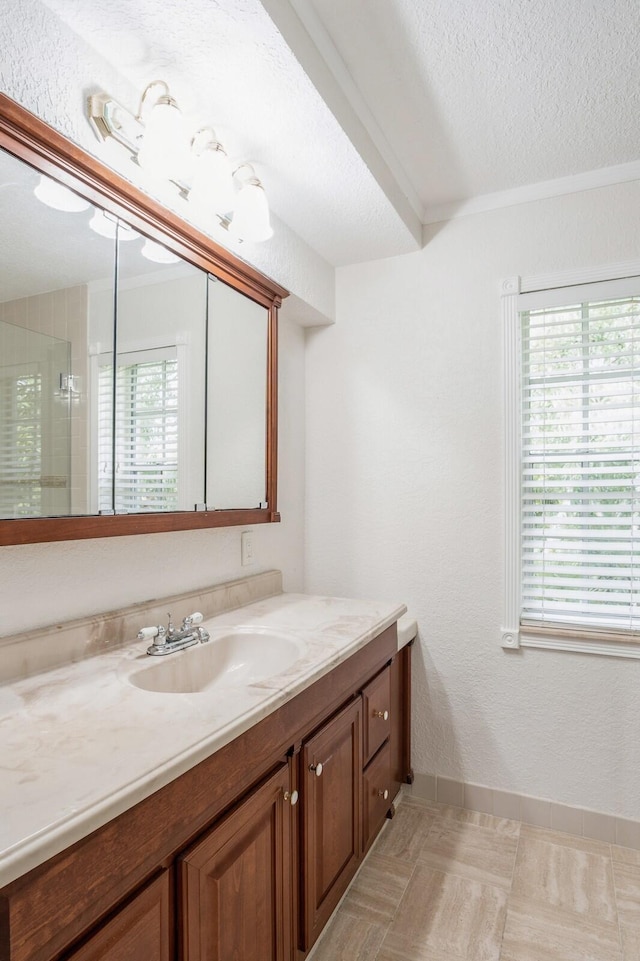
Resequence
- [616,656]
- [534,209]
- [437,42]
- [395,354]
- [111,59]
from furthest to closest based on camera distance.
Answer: [395,354] < [534,209] < [616,656] < [437,42] < [111,59]

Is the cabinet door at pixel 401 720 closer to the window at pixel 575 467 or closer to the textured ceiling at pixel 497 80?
the window at pixel 575 467

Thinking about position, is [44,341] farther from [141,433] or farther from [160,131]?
[160,131]

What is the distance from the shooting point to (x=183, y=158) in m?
1.41

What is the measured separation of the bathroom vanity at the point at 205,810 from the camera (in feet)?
2.46

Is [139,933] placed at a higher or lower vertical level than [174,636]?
lower

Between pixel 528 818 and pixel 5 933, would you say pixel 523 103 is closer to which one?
pixel 5 933

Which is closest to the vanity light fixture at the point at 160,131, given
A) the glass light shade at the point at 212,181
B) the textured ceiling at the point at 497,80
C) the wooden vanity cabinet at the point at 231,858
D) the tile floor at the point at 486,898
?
the glass light shade at the point at 212,181

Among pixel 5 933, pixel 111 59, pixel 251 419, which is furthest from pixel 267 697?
pixel 111 59

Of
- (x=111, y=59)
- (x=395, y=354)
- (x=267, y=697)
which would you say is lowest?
(x=267, y=697)

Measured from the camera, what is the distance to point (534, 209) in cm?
219

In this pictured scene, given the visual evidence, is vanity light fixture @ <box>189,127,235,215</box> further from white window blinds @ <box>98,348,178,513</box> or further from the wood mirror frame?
white window blinds @ <box>98,348,178,513</box>

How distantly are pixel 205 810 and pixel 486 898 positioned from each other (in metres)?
1.27

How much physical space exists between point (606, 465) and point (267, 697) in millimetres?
1575

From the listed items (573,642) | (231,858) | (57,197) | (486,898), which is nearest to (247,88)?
(57,197)
